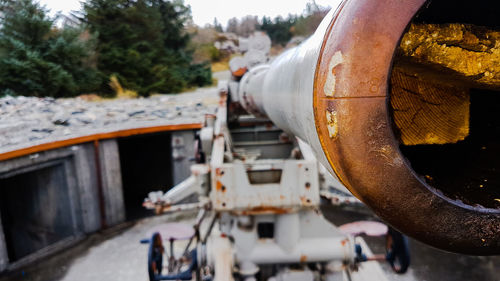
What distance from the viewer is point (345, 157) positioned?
61 centimetres

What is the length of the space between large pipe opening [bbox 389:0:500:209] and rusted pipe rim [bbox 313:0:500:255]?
38 millimetres

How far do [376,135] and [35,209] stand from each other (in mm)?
7192

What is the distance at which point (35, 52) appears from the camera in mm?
10664

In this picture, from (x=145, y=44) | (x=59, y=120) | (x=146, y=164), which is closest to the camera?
(x=59, y=120)

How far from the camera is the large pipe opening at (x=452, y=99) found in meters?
0.66

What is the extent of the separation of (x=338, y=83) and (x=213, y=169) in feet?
7.20

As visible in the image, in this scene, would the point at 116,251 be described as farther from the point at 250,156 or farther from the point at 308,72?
the point at 308,72

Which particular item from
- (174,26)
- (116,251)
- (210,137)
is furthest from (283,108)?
(174,26)

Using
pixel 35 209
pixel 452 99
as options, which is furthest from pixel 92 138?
pixel 452 99

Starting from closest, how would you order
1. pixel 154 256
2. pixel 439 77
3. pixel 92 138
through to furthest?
pixel 439 77, pixel 154 256, pixel 92 138

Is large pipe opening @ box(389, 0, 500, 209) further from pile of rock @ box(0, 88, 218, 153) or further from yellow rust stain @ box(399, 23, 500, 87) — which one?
pile of rock @ box(0, 88, 218, 153)

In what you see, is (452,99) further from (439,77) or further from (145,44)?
(145,44)


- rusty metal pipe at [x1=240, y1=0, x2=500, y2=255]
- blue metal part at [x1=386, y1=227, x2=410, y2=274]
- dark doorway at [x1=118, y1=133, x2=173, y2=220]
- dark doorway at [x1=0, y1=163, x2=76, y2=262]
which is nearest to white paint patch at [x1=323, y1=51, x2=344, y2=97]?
rusty metal pipe at [x1=240, y1=0, x2=500, y2=255]

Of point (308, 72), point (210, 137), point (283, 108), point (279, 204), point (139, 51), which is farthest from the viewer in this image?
point (139, 51)
